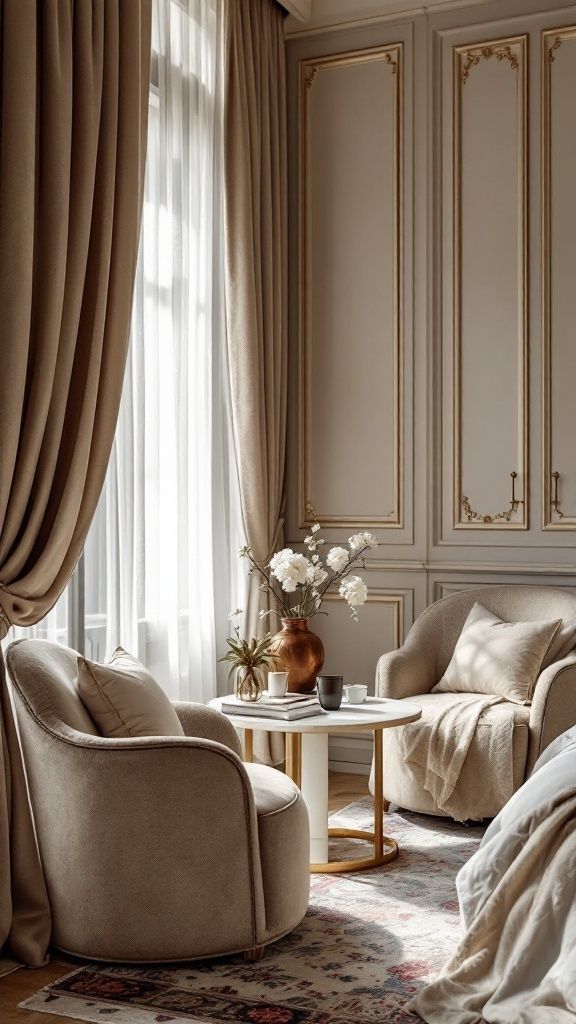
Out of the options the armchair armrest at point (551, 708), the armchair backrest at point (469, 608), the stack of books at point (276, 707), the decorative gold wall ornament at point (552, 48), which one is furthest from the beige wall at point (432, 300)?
the stack of books at point (276, 707)

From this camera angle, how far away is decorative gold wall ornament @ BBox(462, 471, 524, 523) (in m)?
4.77

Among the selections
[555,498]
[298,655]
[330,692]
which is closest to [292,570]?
[298,655]

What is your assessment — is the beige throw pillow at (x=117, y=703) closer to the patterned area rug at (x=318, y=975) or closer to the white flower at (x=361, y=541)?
the patterned area rug at (x=318, y=975)

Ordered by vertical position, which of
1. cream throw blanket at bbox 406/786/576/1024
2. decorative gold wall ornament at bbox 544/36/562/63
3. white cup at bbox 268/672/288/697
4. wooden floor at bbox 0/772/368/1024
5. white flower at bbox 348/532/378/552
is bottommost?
wooden floor at bbox 0/772/368/1024

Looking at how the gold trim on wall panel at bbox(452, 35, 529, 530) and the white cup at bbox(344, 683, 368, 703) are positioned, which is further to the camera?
the gold trim on wall panel at bbox(452, 35, 529, 530)

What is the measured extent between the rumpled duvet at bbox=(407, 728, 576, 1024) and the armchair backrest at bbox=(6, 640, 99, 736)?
1042 mm

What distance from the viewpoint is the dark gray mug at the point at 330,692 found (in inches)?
144

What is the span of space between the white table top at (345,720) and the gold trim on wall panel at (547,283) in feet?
4.50

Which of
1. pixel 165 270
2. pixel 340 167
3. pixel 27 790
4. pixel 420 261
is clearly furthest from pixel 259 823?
pixel 340 167

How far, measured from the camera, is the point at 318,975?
9.07ft

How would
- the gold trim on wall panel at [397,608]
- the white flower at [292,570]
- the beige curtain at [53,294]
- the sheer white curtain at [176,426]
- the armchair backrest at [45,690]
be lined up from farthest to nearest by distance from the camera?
the gold trim on wall panel at [397,608]
the sheer white curtain at [176,426]
the white flower at [292,570]
the beige curtain at [53,294]
the armchair backrest at [45,690]

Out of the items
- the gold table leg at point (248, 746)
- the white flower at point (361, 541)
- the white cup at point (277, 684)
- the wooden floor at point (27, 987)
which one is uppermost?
the white flower at point (361, 541)

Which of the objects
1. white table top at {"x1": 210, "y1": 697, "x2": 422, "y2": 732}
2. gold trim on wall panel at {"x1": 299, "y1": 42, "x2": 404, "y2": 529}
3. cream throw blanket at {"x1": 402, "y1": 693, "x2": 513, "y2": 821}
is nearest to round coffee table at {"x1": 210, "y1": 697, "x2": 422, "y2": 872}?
white table top at {"x1": 210, "y1": 697, "x2": 422, "y2": 732}

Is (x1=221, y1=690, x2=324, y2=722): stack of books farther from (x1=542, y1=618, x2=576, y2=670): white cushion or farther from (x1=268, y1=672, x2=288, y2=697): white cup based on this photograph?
(x1=542, y1=618, x2=576, y2=670): white cushion
